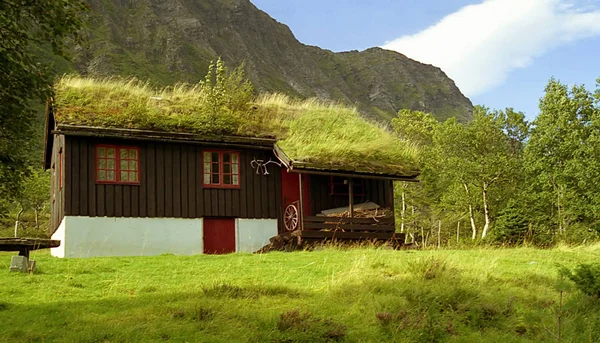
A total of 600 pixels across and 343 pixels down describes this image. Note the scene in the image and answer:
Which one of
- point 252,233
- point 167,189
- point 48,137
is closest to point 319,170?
point 252,233

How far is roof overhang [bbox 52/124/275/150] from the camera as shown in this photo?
2033cm

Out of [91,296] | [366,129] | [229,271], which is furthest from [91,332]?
[366,129]

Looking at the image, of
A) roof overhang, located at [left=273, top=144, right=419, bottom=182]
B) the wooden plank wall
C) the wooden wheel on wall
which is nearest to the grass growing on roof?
roof overhang, located at [left=273, top=144, right=419, bottom=182]

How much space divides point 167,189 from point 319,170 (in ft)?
16.6

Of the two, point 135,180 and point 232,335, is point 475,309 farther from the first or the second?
point 135,180

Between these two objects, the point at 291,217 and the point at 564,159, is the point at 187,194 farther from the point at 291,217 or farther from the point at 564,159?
the point at 564,159

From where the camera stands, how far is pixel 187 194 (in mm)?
22219

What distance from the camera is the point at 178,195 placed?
22062mm

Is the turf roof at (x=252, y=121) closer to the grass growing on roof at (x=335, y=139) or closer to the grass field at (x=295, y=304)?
the grass growing on roof at (x=335, y=139)

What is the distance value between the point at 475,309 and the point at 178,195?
1294 cm

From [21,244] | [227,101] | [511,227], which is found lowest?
[511,227]

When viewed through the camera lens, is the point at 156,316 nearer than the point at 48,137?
Yes

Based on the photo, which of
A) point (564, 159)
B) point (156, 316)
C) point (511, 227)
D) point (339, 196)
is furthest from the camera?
point (564, 159)

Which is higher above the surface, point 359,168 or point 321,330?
point 359,168
